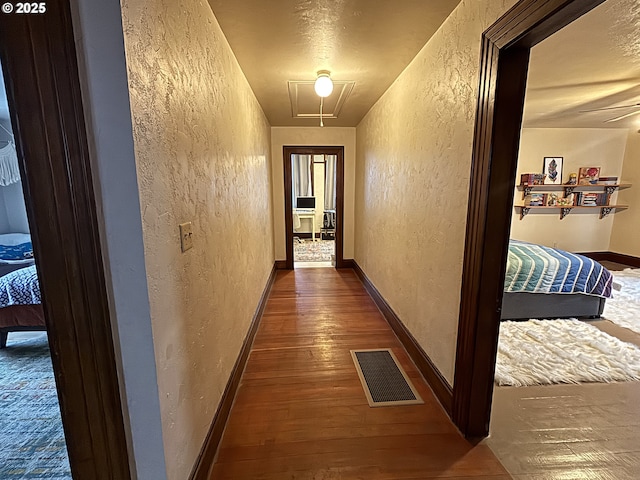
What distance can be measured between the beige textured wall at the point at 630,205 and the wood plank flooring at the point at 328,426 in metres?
5.65

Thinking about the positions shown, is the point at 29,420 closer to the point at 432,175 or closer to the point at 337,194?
the point at 432,175

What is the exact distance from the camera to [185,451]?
1.19 meters

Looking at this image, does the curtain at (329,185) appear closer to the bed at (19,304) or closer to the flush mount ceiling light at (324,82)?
the flush mount ceiling light at (324,82)

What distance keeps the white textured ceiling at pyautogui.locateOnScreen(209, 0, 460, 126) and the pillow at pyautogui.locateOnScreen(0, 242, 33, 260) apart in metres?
2.99

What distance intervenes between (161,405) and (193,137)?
3.57ft

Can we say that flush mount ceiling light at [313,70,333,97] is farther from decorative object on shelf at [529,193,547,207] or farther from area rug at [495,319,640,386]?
Result: decorative object on shelf at [529,193,547,207]

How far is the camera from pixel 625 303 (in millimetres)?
3395

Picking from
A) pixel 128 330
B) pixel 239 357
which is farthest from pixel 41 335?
pixel 128 330

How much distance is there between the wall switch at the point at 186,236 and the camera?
116 cm

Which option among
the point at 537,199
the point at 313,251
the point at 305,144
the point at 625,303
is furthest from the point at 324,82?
the point at 537,199

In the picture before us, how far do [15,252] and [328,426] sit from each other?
3713 millimetres

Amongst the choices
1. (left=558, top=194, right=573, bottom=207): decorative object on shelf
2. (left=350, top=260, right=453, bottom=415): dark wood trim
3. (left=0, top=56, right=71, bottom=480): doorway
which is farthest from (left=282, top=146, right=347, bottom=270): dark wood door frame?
(left=558, top=194, right=573, bottom=207): decorative object on shelf

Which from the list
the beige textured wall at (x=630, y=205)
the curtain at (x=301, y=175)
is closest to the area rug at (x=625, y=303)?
the beige textured wall at (x=630, y=205)

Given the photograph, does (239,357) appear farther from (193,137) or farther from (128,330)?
(193,137)
